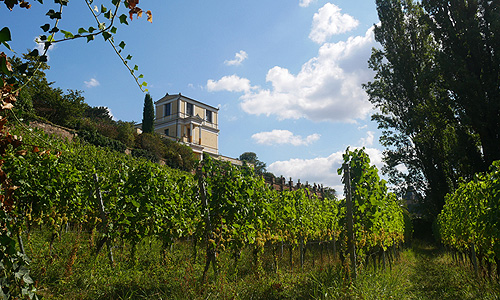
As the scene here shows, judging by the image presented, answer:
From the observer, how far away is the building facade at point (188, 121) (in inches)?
1644

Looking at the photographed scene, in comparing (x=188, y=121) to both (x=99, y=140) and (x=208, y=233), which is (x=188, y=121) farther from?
(x=208, y=233)

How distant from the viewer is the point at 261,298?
5.49 meters

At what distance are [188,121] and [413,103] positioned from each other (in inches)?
1065

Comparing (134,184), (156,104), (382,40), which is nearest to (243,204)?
(134,184)

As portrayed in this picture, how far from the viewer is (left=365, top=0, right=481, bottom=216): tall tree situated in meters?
18.4

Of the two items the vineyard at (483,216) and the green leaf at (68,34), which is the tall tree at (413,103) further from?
the green leaf at (68,34)

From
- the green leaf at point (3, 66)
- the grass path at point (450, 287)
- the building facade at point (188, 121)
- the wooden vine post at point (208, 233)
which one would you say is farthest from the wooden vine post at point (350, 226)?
the building facade at point (188, 121)

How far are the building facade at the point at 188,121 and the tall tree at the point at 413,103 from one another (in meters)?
22.8

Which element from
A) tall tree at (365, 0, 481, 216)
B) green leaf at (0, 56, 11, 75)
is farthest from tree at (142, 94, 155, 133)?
green leaf at (0, 56, 11, 75)

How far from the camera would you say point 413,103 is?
20828 millimetres

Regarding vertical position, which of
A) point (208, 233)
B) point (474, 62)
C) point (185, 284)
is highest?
point (474, 62)

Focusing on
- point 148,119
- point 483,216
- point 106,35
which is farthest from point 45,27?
point 148,119

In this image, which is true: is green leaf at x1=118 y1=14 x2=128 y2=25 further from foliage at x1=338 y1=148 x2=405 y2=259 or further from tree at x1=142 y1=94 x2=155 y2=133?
tree at x1=142 y1=94 x2=155 y2=133

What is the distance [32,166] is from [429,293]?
8528 millimetres
